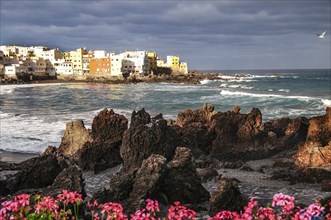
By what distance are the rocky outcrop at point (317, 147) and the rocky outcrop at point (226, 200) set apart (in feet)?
21.6

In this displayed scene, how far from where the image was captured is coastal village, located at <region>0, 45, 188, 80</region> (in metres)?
137

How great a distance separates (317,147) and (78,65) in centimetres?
13921

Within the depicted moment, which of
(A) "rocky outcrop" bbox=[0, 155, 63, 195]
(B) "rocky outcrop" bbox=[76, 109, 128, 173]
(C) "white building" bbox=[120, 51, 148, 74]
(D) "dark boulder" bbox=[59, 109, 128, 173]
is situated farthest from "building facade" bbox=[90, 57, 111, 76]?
(A) "rocky outcrop" bbox=[0, 155, 63, 195]

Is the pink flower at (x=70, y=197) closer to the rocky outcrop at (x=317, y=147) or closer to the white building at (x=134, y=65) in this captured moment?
the rocky outcrop at (x=317, y=147)

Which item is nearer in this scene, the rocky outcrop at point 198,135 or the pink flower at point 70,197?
the pink flower at point 70,197

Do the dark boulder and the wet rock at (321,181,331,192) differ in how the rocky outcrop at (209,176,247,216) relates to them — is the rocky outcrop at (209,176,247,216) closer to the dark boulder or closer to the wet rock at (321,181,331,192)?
the wet rock at (321,181,331,192)

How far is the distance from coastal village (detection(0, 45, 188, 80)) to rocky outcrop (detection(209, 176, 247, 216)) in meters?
126

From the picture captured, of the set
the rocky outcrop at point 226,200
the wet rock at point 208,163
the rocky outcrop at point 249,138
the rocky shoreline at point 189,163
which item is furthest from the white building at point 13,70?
the rocky outcrop at point 226,200

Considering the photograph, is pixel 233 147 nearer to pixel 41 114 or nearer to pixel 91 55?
pixel 41 114

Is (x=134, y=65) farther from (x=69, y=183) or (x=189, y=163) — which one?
(x=69, y=183)

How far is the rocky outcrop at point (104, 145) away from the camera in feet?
57.0

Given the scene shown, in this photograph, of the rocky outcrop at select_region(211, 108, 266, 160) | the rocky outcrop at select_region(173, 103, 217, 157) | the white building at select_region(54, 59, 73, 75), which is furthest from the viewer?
the white building at select_region(54, 59, 73, 75)

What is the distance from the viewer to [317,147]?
647 inches

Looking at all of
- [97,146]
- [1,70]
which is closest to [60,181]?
[97,146]
